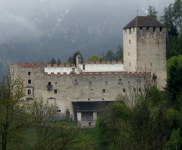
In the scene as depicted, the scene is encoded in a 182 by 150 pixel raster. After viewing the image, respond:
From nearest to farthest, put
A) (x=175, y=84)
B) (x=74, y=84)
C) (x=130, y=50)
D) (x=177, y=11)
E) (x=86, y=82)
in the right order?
1. (x=175, y=84)
2. (x=74, y=84)
3. (x=86, y=82)
4. (x=130, y=50)
5. (x=177, y=11)

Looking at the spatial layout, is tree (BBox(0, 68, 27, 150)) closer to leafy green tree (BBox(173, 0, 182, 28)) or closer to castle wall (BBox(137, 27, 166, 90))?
castle wall (BBox(137, 27, 166, 90))

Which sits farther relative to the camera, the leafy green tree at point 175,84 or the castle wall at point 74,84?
the castle wall at point 74,84

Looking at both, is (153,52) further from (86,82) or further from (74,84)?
(74,84)

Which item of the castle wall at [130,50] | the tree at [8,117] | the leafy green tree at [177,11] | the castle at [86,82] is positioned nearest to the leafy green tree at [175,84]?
the castle at [86,82]

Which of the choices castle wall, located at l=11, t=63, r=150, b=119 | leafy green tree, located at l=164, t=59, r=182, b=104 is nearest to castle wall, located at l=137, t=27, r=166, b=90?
castle wall, located at l=11, t=63, r=150, b=119

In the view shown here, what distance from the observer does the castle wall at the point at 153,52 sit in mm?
57969

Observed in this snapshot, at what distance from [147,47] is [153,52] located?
1.20 metres

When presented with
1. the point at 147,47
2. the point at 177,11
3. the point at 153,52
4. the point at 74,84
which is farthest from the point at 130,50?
the point at 177,11

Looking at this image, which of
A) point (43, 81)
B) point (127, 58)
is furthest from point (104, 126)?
point (127, 58)

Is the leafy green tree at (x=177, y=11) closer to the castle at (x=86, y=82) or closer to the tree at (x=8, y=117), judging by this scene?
the castle at (x=86, y=82)

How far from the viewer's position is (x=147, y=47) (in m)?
58.3

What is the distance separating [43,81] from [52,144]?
2488 centimetres

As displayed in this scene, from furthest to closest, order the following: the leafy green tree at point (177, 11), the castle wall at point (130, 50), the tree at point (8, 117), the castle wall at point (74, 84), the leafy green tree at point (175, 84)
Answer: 1. the leafy green tree at point (177, 11)
2. the castle wall at point (130, 50)
3. the castle wall at point (74, 84)
4. the leafy green tree at point (175, 84)
5. the tree at point (8, 117)

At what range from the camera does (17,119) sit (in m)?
27.9
